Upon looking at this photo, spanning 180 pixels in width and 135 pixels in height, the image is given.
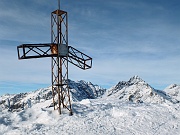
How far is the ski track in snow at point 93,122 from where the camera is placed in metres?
21.8

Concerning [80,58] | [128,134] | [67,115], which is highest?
[80,58]

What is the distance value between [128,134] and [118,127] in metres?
1.44

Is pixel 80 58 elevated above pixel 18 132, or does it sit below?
above

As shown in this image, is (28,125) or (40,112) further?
(40,112)

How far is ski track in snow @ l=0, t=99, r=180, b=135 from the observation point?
21766 mm

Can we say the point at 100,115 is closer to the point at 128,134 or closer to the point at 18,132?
the point at 128,134

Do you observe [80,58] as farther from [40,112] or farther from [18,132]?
[18,132]

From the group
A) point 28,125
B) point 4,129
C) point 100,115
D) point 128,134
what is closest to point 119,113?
point 100,115

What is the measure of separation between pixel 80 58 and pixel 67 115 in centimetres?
605

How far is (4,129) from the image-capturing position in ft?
72.3

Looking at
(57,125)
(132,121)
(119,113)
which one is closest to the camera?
(57,125)

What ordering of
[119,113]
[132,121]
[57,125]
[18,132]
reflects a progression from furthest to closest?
[119,113], [132,121], [57,125], [18,132]

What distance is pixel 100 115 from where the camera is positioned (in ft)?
84.1

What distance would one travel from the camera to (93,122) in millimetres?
23656
